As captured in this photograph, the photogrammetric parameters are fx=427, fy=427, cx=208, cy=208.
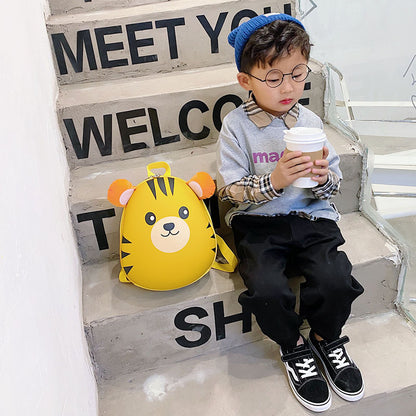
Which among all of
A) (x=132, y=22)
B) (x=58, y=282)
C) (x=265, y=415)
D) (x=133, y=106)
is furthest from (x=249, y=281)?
(x=132, y=22)

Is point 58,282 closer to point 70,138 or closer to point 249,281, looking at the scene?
point 249,281

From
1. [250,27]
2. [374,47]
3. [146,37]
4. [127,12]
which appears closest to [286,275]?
[250,27]

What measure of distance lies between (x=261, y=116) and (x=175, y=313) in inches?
21.7

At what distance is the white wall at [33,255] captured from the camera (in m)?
0.52

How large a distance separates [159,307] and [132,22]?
945mm

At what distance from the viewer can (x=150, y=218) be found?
1020mm

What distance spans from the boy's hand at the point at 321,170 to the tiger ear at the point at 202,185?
0.26m

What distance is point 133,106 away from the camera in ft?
4.33

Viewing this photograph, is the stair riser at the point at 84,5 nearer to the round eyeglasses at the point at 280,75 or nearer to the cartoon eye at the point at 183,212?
the round eyeglasses at the point at 280,75

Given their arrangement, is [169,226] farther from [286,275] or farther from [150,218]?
[286,275]

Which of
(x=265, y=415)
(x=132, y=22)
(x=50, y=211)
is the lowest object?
(x=265, y=415)

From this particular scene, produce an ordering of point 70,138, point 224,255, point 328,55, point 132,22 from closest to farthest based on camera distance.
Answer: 1. point 224,255
2. point 70,138
3. point 132,22
4. point 328,55

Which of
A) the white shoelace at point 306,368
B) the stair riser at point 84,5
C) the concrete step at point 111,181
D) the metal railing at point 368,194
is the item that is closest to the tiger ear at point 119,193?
the concrete step at point 111,181

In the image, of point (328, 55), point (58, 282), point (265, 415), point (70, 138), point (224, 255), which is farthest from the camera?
point (328, 55)
